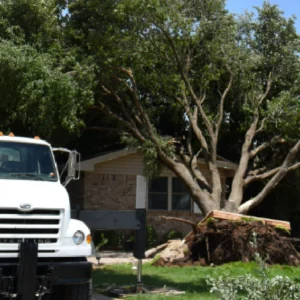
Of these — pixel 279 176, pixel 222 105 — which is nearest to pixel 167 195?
pixel 222 105

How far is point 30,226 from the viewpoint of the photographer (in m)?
8.65

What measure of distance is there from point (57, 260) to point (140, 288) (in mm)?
2970

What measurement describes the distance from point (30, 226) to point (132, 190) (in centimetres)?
1302

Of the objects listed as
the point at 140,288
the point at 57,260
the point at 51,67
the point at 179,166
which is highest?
the point at 51,67

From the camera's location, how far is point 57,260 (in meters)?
8.87

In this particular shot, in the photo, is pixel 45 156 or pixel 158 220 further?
pixel 158 220

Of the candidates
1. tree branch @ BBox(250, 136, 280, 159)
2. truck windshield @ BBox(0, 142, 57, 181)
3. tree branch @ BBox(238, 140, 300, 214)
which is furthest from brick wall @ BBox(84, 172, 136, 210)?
truck windshield @ BBox(0, 142, 57, 181)

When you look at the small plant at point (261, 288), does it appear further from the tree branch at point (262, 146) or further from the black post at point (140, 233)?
the tree branch at point (262, 146)

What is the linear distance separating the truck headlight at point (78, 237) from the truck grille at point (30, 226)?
27cm

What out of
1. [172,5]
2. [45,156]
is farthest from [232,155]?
[45,156]

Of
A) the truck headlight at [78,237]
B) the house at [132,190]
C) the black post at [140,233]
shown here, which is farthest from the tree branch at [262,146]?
the truck headlight at [78,237]

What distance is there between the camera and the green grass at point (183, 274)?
1234 cm

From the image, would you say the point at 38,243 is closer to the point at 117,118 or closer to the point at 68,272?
the point at 68,272

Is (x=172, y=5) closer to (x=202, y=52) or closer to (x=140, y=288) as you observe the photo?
(x=202, y=52)
